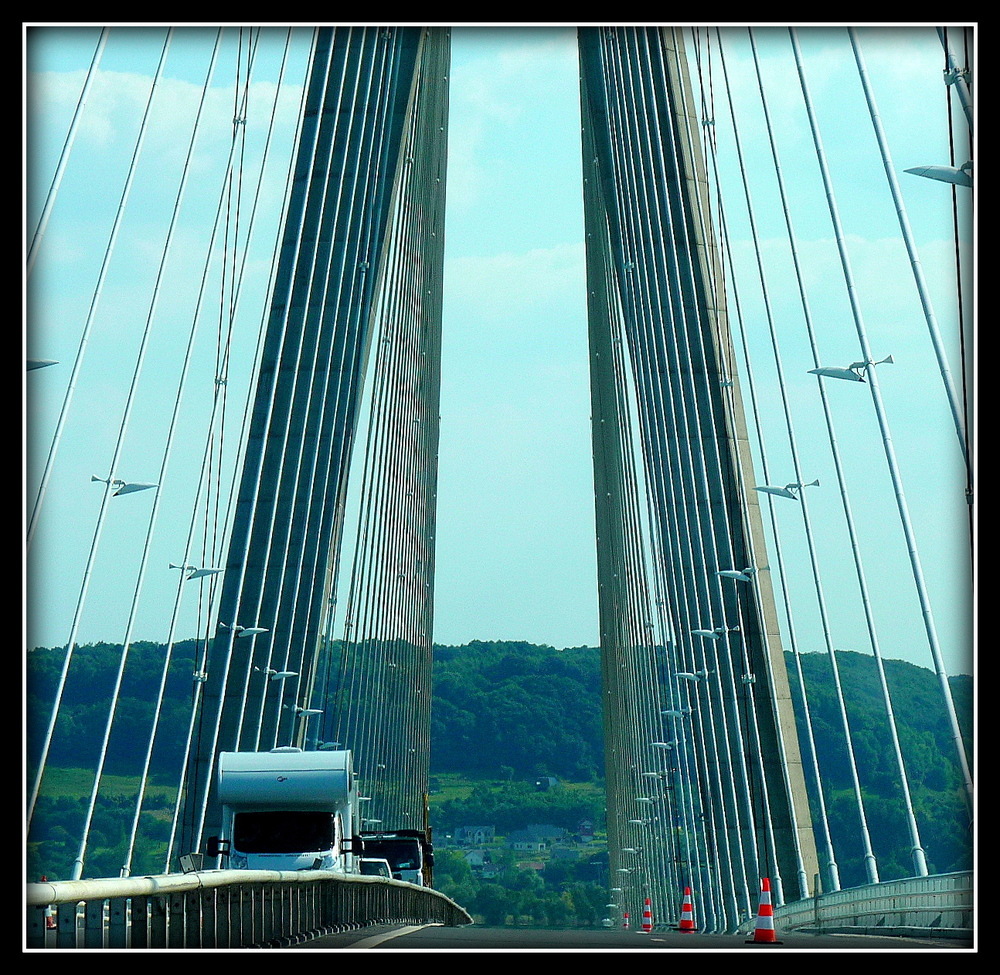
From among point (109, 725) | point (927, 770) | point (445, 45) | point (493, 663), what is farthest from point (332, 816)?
point (493, 663)

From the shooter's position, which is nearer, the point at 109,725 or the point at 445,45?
the point at 109,725

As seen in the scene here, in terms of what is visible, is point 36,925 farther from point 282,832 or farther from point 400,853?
point 400,853

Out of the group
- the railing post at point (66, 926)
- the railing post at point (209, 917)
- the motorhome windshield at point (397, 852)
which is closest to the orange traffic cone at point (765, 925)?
the railing post at point (209, 917)

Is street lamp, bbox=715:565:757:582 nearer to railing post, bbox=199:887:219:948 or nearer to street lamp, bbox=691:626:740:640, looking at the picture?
street lamp, bbox=691:626:740:640

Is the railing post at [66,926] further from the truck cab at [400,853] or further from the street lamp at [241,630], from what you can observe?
the truck cab at [400,853]

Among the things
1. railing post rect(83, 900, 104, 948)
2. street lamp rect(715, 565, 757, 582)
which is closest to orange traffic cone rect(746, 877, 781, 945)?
railing post rect(83, 900, 104, 948)

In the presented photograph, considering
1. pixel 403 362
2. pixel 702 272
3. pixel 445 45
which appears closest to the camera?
pixel 702 272
